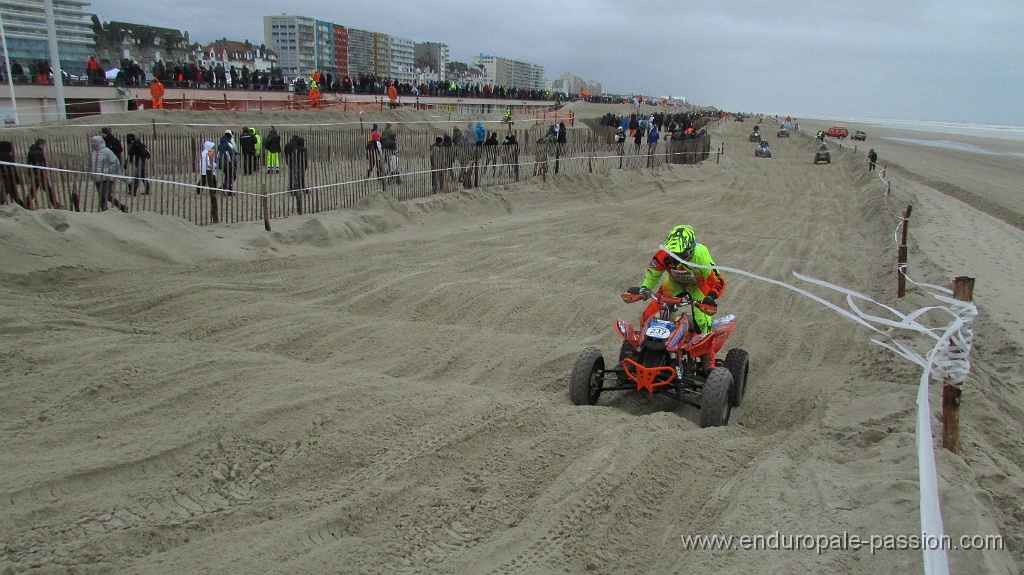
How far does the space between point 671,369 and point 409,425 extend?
2355mm

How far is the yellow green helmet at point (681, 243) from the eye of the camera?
6201mm

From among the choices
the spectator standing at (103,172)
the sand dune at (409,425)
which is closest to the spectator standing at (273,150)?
the spectator standing at (103,172)

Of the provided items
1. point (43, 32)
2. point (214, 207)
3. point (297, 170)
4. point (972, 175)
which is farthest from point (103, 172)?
point (972, 175)

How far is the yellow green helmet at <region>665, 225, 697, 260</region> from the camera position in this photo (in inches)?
244

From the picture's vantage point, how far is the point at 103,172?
10.9 metres

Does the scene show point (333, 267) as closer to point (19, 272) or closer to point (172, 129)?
point (19, 272)

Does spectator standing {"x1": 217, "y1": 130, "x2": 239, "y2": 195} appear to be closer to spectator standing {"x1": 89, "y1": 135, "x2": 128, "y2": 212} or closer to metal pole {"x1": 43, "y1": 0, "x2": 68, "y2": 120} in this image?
spectator standing {"x1": 89, "y1": 135, "x2": 128, "y2": 212}

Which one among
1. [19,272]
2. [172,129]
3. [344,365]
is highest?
[172,129]

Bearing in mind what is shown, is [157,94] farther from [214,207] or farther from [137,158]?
[214,207]

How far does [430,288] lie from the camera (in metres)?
9.35

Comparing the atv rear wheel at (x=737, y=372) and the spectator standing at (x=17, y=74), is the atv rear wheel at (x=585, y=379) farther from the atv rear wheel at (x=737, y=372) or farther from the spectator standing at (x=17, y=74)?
the spectator standing at (x=17, y=74)

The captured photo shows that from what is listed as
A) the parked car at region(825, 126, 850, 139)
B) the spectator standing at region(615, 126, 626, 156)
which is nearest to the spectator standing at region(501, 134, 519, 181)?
the spectator standing at region(615, 126, 626, 156)

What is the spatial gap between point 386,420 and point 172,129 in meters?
18.8

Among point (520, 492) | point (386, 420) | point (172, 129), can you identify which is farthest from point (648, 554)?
point (172, 129)
